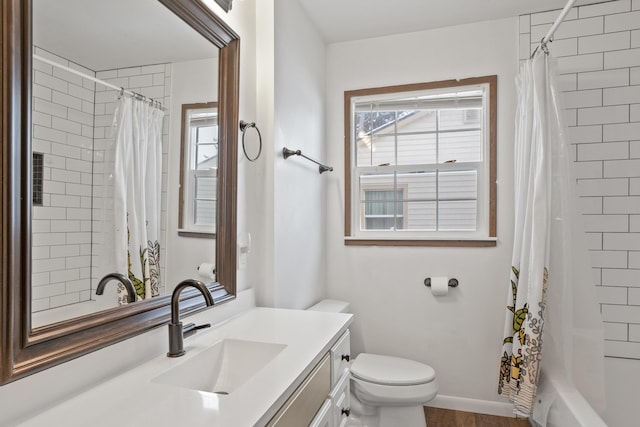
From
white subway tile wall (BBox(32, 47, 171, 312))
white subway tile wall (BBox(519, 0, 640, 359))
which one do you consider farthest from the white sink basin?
white subway tile wall (BBox(519, 0, 640, 359))

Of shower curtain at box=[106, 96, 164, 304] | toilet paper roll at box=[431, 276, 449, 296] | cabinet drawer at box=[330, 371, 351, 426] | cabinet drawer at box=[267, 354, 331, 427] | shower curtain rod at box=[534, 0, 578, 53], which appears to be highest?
shower curtain rod at box=[534, 0, 578, 53]

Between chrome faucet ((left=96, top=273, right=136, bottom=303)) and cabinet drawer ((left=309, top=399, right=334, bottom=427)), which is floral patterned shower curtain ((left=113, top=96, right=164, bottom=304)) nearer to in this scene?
chrome faucet ((left=96, top=273, right=136, bottom=303))

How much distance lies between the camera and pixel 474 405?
2.40m

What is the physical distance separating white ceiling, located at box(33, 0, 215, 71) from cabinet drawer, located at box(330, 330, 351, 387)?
45.6 inches

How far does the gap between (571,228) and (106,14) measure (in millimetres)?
2105

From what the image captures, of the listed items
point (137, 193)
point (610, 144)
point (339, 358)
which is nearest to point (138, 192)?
point (137, 193)

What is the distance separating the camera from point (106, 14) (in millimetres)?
1052

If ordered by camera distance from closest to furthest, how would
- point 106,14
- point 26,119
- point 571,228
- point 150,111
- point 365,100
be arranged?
point 26,119, point 106,14, point 150,111, point 571,228, point 365,100

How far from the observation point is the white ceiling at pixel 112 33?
0.88 meters

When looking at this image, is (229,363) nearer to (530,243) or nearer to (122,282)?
(122,282)

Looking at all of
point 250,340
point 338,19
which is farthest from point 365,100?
point 250,340

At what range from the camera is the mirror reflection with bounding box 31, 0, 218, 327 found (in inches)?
34.0

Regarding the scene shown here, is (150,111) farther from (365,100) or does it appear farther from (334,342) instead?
(365,100)

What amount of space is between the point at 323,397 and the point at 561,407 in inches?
45.9
